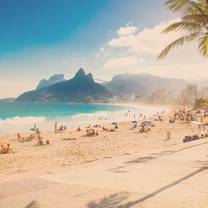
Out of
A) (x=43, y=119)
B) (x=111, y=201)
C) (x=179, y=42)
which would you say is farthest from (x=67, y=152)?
(x=43, y=119)

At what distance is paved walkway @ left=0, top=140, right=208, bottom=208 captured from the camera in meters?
5.61

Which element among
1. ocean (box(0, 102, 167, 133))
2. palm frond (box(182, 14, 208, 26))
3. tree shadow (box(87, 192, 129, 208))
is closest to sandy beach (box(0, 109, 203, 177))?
tree shadow (box(87, 192, 129, 208))

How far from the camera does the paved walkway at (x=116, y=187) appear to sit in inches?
221

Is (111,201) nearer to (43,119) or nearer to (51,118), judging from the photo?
(43,119)

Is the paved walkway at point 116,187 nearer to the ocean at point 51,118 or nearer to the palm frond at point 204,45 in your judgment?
the palm frond at point 204,45

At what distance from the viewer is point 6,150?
2034 cm

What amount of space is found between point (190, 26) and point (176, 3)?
3.56ft

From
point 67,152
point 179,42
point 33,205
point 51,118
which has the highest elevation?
point 179,42

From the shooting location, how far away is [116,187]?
21.7 ft

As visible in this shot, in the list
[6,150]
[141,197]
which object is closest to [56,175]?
[141,197]

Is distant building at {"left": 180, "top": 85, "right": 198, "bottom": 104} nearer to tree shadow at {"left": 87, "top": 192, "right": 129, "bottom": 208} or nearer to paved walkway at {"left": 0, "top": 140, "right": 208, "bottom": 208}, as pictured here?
paved walkway at {"left": 0, "top": 140, "right": 208, "bottom": 208}

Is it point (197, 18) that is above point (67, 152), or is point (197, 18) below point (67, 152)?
above

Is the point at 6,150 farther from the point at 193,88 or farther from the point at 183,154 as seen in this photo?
the point at 193,88

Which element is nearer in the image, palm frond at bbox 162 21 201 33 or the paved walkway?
the paved walkway
